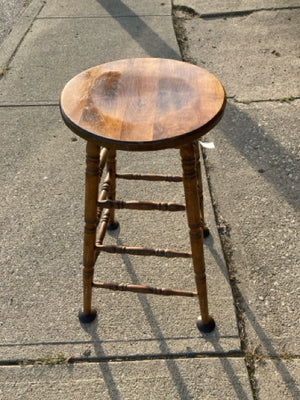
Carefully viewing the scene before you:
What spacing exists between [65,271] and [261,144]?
63.2 inches

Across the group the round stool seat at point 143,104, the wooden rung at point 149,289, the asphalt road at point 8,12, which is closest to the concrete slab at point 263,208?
the wooden rung at point 149,289

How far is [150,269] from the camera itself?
2.23 metres

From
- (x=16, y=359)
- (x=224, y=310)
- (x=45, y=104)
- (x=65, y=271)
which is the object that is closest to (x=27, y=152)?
(x=45, y=104)

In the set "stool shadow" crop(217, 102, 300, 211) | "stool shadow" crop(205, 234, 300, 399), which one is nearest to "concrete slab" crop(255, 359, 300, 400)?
"stool shadow" crop(205, 234, 300, 399)

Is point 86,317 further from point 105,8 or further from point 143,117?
point 105,8

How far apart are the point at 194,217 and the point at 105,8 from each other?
4.33 metres

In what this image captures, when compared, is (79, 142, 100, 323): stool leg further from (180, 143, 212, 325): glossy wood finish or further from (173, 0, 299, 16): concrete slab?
(173, 0, 299, 16): concrete slab

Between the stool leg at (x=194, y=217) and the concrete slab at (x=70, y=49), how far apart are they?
232 centimetres

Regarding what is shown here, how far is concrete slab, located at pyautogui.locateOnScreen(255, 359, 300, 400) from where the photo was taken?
1.71 meters

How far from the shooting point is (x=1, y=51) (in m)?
4.25

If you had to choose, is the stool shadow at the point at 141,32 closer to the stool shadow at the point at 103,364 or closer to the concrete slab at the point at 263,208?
the concrete slab at the point at 263,208

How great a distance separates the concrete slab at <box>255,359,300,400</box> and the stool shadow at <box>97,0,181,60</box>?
3.01m

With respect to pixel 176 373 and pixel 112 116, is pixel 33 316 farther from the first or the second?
pixel 112 116

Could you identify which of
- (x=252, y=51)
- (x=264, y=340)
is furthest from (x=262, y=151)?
(x=252, y=51)
